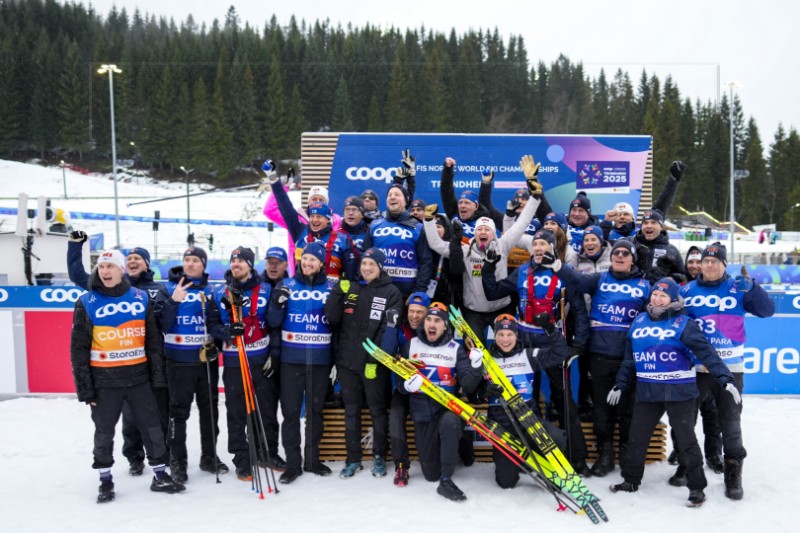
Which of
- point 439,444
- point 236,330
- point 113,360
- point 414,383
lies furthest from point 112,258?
point 439,444

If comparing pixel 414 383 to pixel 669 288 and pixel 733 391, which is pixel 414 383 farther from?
pixel 733 391

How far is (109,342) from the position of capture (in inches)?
197

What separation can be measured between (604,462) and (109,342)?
4213 millimetres

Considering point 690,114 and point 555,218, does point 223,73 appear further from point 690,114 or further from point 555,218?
point 555,218

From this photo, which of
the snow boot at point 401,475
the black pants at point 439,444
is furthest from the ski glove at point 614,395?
the snow boot at point 401,475

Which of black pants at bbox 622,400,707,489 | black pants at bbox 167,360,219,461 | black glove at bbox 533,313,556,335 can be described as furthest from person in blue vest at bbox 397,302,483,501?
black pants at bbox 167,360,219,461

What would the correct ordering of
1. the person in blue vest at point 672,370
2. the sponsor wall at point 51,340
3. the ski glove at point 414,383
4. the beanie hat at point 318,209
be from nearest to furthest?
the person in blue vest at point 672,370 → the ski glove at point 414,383 → the beanie hat at point 318,209 → the sponsor wall at point 51,340

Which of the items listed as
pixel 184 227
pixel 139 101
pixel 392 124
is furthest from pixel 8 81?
pixel 184 227

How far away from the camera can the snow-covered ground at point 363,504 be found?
4609 mm

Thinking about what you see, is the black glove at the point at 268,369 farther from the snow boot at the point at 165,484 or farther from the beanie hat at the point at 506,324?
the beanie hat at the point at 506,324

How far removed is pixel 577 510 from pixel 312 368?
2401mm

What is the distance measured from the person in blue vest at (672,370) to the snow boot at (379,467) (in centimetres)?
209

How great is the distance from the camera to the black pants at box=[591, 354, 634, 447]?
5.40m

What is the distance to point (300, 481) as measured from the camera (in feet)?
17.7
